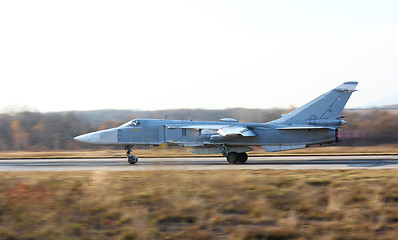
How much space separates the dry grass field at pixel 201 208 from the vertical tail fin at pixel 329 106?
908 centimetres

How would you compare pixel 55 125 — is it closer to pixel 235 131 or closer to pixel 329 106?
pixel 235 131

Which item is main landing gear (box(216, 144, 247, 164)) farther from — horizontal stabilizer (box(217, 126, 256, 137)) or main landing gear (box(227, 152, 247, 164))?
horizontal stabilizer (box(217, 126, 256, 137))

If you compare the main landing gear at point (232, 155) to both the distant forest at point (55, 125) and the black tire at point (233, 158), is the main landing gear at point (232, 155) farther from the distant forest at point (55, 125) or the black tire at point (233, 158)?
the distant forest at point (55, 125)

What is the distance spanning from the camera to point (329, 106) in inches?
936

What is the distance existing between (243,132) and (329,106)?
17.1ft

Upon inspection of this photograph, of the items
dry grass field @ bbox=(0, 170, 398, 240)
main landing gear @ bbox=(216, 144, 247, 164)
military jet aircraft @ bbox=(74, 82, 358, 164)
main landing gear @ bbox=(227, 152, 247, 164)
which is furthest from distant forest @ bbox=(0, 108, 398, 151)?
dry grass field @ bbox=(0, 170, 398, 240)

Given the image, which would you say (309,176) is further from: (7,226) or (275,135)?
(7,226)

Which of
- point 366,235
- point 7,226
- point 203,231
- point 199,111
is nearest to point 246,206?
point 203,231

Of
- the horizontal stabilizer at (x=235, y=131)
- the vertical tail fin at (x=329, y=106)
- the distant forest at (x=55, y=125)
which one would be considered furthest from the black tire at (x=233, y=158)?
the distant forest at (x=55, y=125)

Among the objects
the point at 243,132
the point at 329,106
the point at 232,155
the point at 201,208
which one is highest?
the point at 329,106

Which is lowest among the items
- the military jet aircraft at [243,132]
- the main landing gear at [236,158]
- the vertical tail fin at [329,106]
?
the main landing gear at [236,158]

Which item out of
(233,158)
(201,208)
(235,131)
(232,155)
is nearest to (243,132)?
(235,131)

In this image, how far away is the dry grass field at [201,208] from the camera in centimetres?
964

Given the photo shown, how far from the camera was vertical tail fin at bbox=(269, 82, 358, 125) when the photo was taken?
23.7 meters
